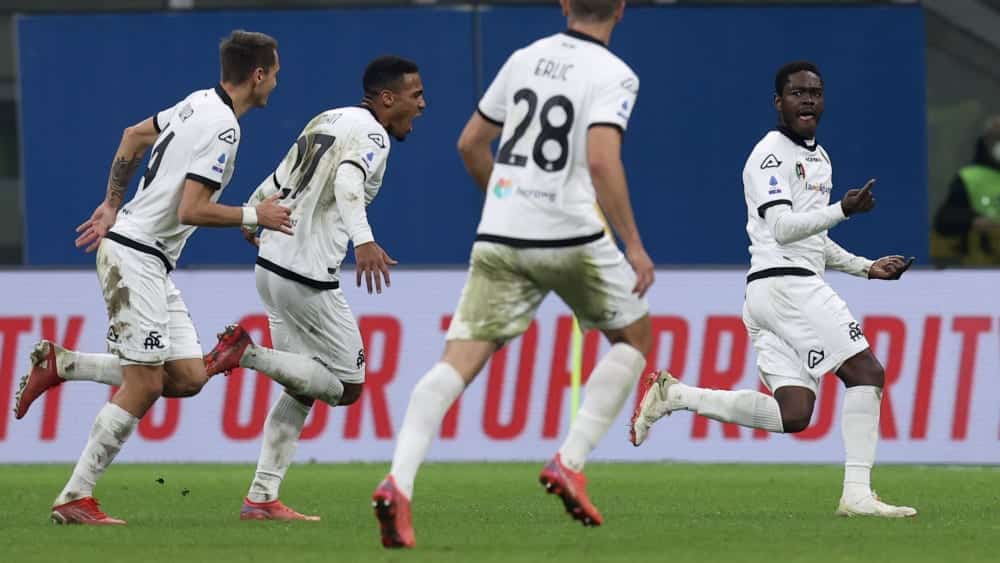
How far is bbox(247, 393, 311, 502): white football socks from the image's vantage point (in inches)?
403

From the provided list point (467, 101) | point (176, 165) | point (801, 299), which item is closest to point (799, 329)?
point (801, 299)

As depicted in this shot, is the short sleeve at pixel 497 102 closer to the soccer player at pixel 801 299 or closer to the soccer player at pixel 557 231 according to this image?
the soccer player at pixel 557 231

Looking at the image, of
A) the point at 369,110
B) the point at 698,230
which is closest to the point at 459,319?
the point at 369,110

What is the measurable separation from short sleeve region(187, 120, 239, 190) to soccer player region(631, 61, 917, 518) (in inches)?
99.0

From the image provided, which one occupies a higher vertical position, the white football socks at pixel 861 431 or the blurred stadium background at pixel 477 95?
the blurred stadium background at pixel 477 95

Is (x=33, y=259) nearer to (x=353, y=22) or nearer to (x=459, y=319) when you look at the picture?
(x=353, y=22)

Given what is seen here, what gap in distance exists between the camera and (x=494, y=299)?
8.48 m

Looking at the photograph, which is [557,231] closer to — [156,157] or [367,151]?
[367,151]

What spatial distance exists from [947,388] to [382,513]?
7.94 metres

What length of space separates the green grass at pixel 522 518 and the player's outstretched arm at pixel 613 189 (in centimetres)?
109

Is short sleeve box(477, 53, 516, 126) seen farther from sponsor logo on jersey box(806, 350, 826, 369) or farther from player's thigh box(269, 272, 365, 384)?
sponsor logo on jersey box(806, 350, 826, 369)

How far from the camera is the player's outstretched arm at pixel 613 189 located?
27.1ft

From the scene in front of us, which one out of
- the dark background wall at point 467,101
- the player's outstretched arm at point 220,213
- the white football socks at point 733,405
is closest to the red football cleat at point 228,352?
the player's outstretched arm at point 220,213

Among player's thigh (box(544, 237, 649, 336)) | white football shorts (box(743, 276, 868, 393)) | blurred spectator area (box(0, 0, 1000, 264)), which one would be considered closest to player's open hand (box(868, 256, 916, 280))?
white football shorts (box(743, 276, 868, 393))
